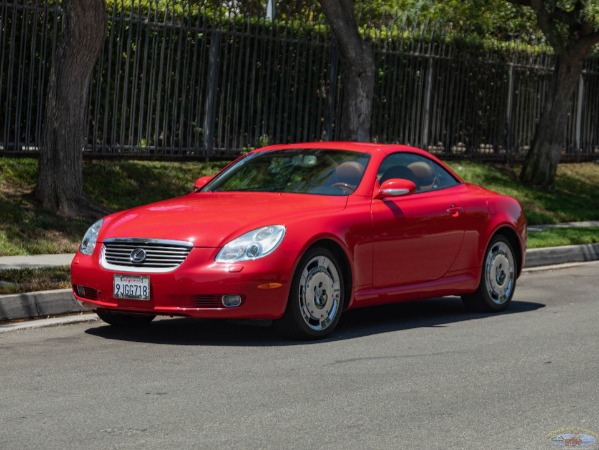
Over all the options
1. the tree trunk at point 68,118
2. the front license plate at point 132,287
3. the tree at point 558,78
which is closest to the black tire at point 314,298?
the front license plate at point 132,287

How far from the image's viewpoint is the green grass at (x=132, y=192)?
47.9 feet

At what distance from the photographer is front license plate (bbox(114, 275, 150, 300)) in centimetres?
927

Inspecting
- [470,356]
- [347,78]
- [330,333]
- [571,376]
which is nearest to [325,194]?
[330,333]

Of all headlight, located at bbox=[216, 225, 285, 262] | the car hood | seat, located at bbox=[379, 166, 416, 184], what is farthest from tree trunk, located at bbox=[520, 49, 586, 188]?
headlight, located at bbox=[216, 225, 285, 262]

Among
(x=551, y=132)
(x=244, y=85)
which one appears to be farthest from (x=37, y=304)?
(x=551, y=132)

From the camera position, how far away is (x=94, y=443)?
6.15 m

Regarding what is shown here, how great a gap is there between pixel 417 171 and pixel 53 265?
389 cm

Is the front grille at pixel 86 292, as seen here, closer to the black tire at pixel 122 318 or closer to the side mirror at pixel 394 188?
the black tire at pixel 122 318

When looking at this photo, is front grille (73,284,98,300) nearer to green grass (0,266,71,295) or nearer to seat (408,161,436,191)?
green grass (0,266,71,295)

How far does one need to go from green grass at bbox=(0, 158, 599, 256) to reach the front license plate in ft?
15.1

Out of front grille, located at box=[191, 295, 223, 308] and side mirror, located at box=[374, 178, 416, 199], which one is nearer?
front grille, located at box=[191, 295, 223, 308]

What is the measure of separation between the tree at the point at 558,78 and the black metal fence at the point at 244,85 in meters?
1.67

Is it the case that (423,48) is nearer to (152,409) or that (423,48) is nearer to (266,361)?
(266,361)

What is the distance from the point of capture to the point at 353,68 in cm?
1936
